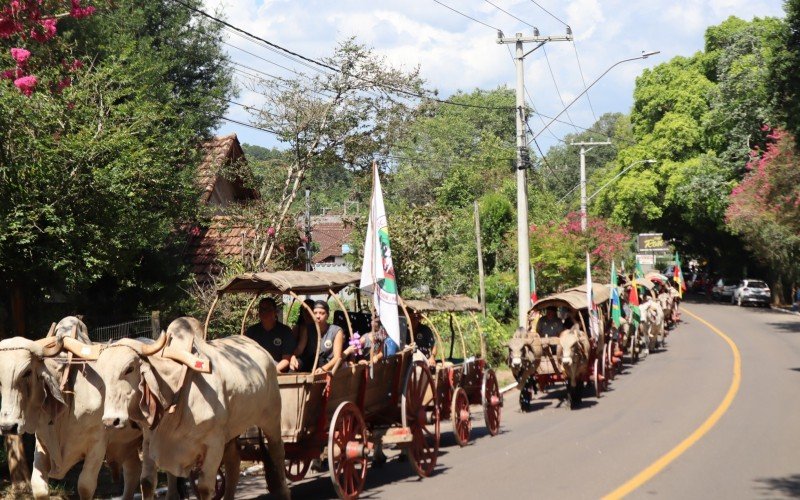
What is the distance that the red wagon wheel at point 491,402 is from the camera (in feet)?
53.9

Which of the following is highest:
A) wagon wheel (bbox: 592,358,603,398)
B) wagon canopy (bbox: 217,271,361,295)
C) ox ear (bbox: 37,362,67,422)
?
wagon canopy (bbox: 217,271,361,295)

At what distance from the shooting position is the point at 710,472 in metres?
13.0

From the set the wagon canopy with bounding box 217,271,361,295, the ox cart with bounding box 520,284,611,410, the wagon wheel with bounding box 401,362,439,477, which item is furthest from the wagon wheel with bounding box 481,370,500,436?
the wagon canopy with bounding box 217,271,361,295

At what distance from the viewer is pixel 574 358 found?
1938 cm

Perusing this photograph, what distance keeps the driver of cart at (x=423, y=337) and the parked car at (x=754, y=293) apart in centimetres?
4518

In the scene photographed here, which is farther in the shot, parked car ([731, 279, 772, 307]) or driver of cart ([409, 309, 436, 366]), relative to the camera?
parked car ([731, 279, 772, 307])

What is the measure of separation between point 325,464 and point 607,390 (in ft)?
34.2

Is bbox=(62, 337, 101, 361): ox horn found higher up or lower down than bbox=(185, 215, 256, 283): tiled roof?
lower down

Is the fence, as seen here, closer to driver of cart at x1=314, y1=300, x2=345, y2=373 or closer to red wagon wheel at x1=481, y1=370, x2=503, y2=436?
red wagon wheel at x1=481, y1=370, x2=503, y2=436

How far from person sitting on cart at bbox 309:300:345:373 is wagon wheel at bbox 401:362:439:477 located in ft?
4.68

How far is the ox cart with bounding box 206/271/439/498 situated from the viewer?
35.8 ft

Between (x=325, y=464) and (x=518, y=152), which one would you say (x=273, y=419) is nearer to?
(x=325, y=464)

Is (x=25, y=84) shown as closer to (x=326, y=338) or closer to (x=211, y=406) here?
(x=326, y=338)

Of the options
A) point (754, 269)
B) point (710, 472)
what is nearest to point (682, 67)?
point (754, 269)
